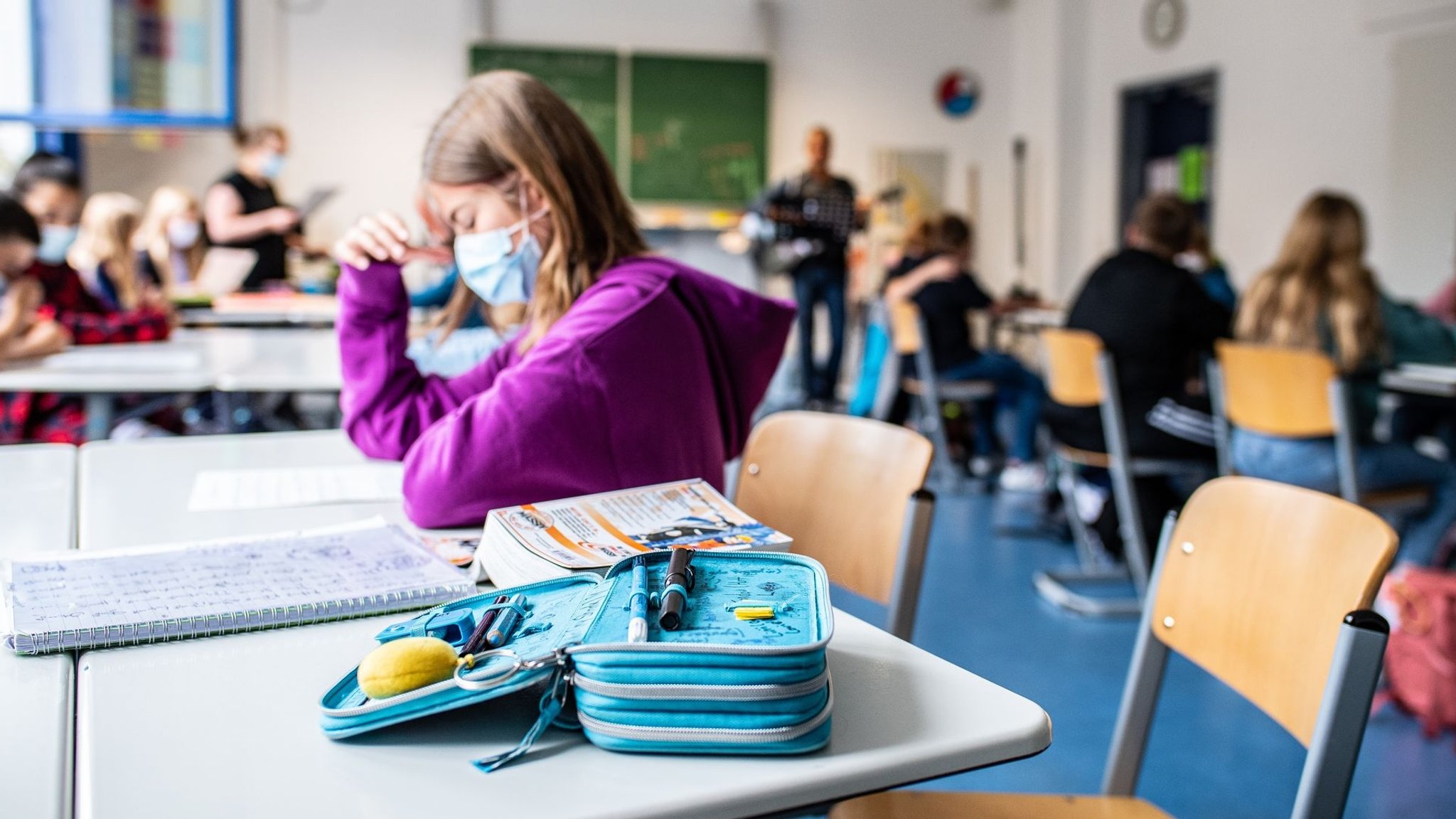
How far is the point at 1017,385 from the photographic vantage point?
4863mm

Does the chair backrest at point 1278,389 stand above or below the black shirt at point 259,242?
below

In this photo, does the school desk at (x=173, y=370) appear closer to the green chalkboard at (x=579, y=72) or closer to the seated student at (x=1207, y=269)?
the seated student at (x=1207, y=269)

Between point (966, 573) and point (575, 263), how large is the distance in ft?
7.43

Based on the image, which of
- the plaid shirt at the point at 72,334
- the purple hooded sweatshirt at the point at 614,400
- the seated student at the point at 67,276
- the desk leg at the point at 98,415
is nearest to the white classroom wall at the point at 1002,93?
the seated student at the point at 67,276

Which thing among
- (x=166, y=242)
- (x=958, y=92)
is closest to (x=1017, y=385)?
(x=166, y=242)

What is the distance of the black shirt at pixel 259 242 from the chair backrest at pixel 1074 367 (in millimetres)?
3334

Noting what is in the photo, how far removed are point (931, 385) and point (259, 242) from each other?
9.47 feet

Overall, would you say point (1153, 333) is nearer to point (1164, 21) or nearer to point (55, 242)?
point (55, 242)

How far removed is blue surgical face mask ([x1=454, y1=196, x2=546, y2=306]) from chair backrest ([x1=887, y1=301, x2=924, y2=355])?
332cm

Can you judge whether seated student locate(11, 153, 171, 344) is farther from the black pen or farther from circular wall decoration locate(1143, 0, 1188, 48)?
circular wall decoration locate(1143, 0, 1188, 48)

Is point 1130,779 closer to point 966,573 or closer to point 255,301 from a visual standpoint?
point 966,573

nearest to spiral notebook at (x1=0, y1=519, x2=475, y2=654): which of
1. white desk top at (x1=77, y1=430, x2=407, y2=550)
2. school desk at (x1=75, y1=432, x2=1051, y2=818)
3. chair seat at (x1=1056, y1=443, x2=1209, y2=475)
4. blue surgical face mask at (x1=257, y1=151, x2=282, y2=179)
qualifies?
school desk at (x1=75, y1=432, x2=1051, y2=818)

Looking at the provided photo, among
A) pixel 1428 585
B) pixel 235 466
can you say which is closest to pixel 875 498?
pixel 235 466

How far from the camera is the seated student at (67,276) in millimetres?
3090
